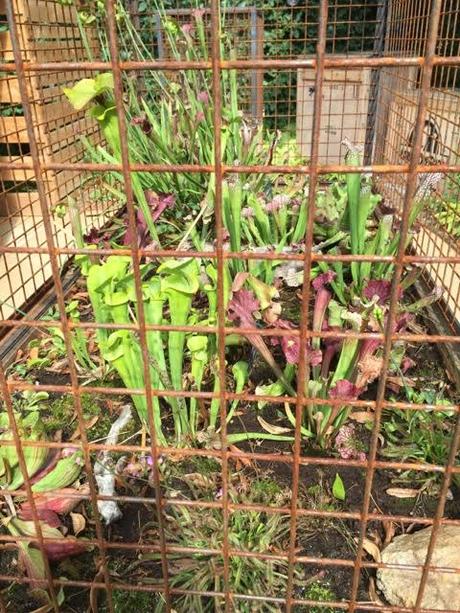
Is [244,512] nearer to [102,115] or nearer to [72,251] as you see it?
[72,251]

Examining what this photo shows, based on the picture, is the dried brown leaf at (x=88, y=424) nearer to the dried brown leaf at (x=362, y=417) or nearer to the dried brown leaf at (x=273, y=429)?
the dried brown leaf at (x=273, y=429)

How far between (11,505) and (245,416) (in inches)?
25.1

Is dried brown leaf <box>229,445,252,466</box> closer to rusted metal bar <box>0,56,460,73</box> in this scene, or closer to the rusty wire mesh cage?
the rusty wire mesh cage

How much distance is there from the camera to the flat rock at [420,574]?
1.19 metres

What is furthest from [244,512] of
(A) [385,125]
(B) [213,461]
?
(A) [385,125]

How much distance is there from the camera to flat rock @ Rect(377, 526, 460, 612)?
119cm

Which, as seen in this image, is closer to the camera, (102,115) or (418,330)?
(102,115)

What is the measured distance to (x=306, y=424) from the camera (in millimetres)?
1609

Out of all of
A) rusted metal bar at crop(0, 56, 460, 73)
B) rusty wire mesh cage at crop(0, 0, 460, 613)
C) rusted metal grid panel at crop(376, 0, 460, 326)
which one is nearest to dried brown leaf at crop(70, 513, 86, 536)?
rusty wire mesh cage at crop(0, 0, 460, 613)

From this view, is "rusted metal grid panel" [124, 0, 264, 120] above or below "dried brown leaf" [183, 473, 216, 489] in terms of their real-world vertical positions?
above

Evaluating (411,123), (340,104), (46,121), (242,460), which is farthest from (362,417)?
(340,104)

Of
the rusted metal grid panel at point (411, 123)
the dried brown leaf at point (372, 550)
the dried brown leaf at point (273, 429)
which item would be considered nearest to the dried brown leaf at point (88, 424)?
the dried brown leaf at point (273, 429)

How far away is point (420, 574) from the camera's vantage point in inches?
48.6

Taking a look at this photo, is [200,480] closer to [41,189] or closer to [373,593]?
[373,593]
